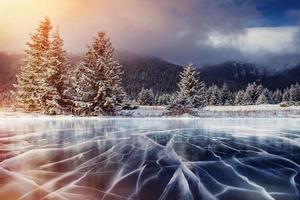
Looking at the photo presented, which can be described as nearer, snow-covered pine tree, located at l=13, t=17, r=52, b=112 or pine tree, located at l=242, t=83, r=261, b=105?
snow-covered pine tree, located at l=13, t=17, r=52, b=112

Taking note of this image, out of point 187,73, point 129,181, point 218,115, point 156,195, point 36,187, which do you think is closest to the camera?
point 156,195

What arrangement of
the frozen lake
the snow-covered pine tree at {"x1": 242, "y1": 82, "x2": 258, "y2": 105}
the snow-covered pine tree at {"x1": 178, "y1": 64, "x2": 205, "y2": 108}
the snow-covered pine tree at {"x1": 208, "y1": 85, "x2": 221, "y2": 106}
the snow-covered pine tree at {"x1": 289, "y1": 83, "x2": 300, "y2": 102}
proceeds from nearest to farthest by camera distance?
the frozen lake → the snow-covered pine tree at {"x1": 178, "y1": 64, "x2": 205, "y2": 108} → the snow-covered pine tree at {"x1": 242, "y1": 82, "x2": 258, "y2": 105} → the snow-covered pine tree at {"x1": 289, "y1": 83, "x2": 300, "y2": 102} → the snow-covered pine tree at {"x1": 208, "y1": 85, "x2": 221, "y2": 106}

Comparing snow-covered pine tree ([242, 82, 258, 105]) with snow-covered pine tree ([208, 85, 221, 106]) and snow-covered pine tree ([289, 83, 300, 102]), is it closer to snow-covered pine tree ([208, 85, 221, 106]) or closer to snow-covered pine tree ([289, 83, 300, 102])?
snow-covered pine tree ([208, 85, 221, 106])

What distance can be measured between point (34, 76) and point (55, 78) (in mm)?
2655

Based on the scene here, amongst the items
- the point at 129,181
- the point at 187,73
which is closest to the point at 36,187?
the point at 129,181

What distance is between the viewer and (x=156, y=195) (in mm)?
7750

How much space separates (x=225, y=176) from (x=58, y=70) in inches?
1451

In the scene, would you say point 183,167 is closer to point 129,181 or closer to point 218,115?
point 129,181

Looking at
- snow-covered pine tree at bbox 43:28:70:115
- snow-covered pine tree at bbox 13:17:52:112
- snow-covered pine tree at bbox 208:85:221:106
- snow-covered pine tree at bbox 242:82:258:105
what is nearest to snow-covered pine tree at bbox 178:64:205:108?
snow-covered pine tree at bbox 43:28:70:115

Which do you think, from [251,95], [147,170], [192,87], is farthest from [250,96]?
[147,170]

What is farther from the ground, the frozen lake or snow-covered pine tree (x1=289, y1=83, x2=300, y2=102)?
snow-covered pine tree (x1=289, y1=83, x2=300, y2=102)

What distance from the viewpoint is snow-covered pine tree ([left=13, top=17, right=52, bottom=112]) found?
44125 mm

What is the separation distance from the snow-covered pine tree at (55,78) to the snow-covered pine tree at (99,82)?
1.76m

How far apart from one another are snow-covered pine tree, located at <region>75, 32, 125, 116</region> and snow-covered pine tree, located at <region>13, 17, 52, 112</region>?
13.4 ft
